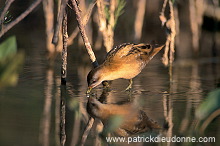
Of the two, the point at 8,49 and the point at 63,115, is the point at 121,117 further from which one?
the point at 8,49

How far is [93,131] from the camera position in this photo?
4898 mm

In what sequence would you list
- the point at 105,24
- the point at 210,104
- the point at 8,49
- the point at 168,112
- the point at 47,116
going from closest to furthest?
1. the point at 8,49
2. the point at 210,104
3. the point at 47,116
4. the point at 168,112
5. the point at 105,24

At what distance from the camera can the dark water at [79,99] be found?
477cm

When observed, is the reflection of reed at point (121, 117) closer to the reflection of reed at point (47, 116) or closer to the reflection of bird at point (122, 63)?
the reflection of reed at point (47, 116)

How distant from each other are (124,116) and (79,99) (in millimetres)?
966

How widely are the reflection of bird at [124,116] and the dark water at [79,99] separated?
0.30 feet

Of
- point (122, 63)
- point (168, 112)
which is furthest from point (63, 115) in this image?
point (122, 63)

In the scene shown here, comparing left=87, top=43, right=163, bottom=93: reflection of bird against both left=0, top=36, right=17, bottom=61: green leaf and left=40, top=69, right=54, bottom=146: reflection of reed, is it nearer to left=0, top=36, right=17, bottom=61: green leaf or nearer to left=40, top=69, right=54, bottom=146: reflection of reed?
left=40, top=69, right=54, bottom=146: reflection of reed

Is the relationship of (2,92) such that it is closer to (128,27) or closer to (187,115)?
(187,115)

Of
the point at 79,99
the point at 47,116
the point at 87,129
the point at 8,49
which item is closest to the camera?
the point at 8,49

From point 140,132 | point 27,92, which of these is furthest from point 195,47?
point 140,132

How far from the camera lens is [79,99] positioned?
20.8ft

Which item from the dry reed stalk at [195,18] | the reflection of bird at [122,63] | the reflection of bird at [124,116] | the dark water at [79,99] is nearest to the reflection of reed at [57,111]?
the dark water at [79,99]

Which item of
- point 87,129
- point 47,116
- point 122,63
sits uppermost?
point 122,63
